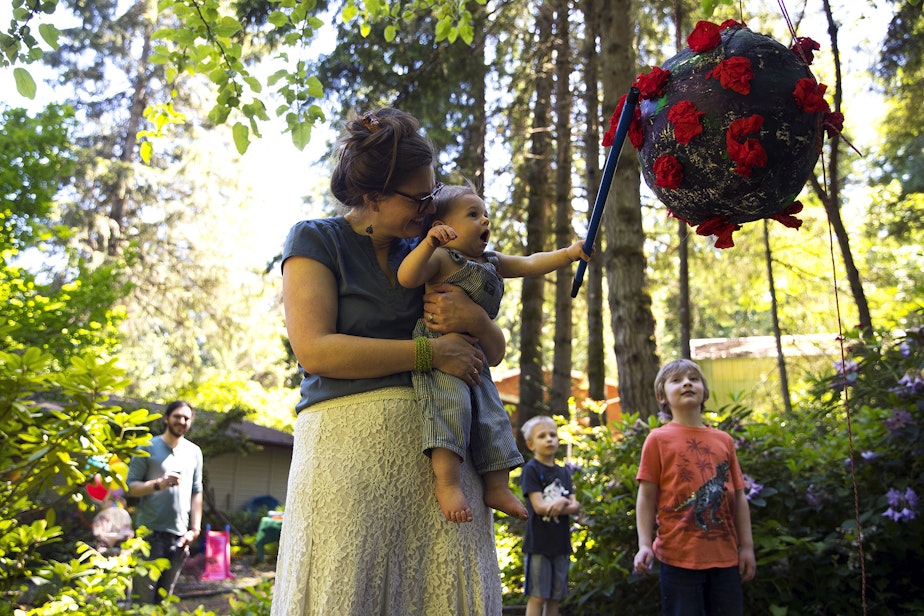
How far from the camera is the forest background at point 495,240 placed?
3744 mm

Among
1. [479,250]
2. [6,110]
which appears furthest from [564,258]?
[6,110]

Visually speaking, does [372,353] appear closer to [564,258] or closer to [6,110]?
[564,258]

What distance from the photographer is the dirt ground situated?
8.05m

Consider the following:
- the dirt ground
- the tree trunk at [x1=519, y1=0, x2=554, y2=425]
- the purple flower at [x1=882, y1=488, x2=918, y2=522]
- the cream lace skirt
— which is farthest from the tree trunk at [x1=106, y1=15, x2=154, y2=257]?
the cream lace skirt

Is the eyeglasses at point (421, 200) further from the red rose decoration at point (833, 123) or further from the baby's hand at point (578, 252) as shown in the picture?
the red rose decoration at point (833, 123)

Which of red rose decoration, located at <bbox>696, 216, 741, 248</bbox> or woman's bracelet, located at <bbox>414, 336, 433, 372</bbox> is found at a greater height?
red rose decoration, located at <bbox>696, 216, 741, 248</bbox>

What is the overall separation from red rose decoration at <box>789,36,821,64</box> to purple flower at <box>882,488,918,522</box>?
2.94 metres

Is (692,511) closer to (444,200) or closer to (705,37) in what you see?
(444,200)

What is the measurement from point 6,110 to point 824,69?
36.9 feet

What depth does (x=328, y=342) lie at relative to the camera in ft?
6.26

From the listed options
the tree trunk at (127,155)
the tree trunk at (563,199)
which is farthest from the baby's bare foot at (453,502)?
the tree trunk at (127,155)

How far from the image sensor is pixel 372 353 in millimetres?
1926

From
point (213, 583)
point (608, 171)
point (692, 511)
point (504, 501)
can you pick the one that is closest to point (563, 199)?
point (213, 583)

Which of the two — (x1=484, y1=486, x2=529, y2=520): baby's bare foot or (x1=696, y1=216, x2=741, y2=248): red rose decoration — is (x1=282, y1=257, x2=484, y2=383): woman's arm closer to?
(x1=484, y1=486, x2=529, y2=520): baby's bare foot
